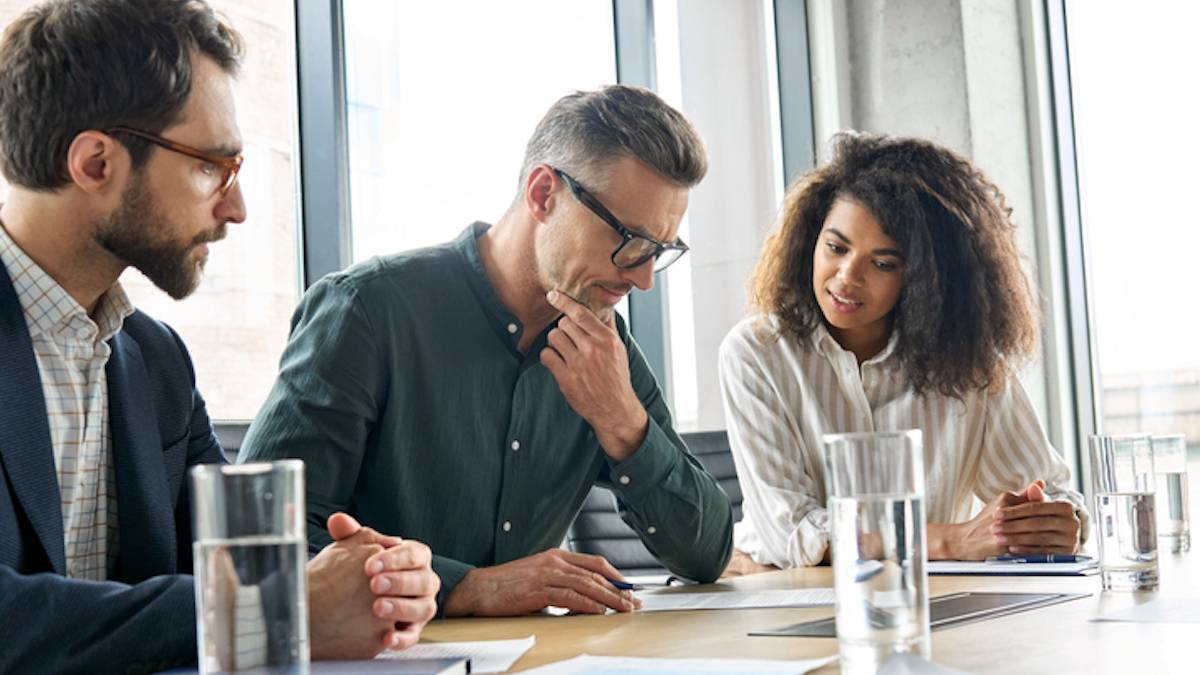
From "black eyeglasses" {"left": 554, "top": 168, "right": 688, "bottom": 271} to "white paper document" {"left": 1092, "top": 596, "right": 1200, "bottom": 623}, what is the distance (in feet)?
2.85

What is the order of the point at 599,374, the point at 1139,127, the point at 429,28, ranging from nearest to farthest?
1. the point at 599,374
2. the point at 429,28
3. the point at 1139,127

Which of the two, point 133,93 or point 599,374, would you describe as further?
point 599,374

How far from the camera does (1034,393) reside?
14.5ft

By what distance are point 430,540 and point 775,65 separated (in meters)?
3.38

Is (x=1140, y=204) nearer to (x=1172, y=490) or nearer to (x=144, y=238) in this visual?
(x=1172, y=490)

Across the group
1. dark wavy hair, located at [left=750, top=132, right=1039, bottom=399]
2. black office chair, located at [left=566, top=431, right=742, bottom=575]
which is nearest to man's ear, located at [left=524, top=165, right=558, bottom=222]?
dark wavy hair, located at [left=750, top=132, right=1039, bottom=399]

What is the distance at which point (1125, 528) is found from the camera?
1.58 meters

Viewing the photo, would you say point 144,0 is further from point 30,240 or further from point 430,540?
point 430,540

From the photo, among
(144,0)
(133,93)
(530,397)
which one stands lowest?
(530,397)

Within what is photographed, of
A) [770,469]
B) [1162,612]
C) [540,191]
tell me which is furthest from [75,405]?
[770,469]

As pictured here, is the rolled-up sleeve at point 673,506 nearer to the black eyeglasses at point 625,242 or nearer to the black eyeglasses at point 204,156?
the black eyeglasses at point 625,242

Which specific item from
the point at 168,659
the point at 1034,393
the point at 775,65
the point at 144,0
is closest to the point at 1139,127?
the point at 1034,393

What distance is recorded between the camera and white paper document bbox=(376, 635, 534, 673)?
1113 mm

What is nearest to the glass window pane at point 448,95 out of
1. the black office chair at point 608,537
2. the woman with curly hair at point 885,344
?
the black office chair at point 608,537
